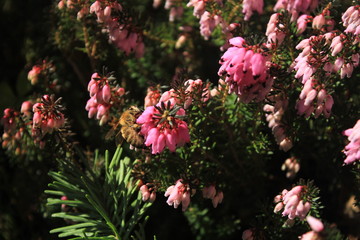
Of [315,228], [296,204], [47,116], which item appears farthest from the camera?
[47,116]

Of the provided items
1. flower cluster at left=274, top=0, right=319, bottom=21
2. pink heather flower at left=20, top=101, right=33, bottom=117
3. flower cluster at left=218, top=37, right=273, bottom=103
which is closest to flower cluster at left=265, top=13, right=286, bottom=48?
flower cluster at left=274, top=0, right=319, bottom=21

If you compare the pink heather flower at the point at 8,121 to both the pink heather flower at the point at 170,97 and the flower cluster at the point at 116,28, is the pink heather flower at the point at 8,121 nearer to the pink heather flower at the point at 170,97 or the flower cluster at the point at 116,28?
the flower cluster at the point at 116,28

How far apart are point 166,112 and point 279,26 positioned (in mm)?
466

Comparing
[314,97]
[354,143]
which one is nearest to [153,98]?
[314,97]

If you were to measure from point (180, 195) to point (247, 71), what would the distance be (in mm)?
387

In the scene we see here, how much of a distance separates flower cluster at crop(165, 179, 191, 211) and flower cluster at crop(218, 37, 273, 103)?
11.7 inches

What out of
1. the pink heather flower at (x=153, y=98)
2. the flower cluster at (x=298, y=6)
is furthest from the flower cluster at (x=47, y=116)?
the flower cluster at (x=298, y=6)

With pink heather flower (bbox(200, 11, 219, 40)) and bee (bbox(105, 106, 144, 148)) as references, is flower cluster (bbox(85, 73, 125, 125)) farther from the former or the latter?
pink heather flower (bbox(200, 11, 219, 40))

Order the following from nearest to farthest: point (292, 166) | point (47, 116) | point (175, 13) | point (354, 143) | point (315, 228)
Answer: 1. point (315, 228)
2. point (354, 143)
3. point (47, 116)
4. point (292, 166)
5. point (175, 13)

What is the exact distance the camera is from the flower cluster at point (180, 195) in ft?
3.87

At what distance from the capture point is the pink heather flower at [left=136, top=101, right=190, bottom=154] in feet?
3.50

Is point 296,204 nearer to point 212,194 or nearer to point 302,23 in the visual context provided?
point 212,194

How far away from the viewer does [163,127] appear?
3.54 ft

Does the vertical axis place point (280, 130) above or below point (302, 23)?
below
